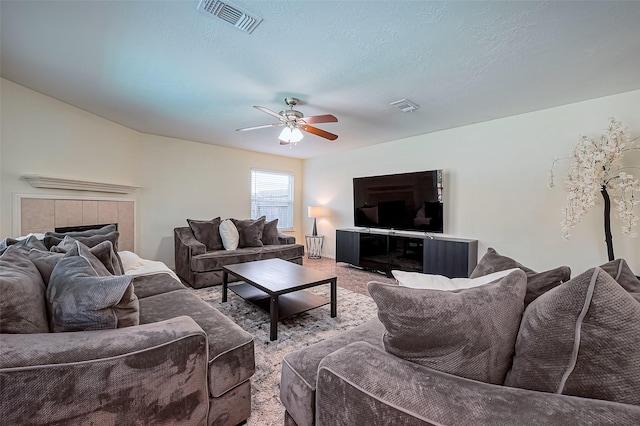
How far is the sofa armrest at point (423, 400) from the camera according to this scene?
61 cm

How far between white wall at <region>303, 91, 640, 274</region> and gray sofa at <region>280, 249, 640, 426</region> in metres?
2.65

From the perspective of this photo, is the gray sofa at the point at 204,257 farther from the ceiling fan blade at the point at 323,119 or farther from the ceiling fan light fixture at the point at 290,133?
the ceiling fan blade at the point at 323,119

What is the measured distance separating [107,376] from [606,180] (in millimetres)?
4122

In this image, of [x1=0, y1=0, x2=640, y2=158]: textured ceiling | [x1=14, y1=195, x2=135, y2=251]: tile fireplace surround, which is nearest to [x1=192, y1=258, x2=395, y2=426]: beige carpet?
[x1=14, y1=195, x2=135, y2=251]: tile fireplace surround

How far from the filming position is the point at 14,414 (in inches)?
30.8

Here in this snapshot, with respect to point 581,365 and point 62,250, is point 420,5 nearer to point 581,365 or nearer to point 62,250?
point 581,365

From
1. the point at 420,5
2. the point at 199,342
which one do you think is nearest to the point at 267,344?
the point at 199,342

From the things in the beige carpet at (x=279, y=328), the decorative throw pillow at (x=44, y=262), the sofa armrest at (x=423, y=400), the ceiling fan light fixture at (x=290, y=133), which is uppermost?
the ceiling fan light fixture at (x=290, y=133)

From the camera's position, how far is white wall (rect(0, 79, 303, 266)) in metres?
2.58

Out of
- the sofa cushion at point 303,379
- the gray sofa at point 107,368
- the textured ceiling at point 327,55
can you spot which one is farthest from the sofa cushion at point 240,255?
the sofa cushion at point 303,379

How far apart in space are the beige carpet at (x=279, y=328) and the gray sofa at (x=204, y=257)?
0.19 meters

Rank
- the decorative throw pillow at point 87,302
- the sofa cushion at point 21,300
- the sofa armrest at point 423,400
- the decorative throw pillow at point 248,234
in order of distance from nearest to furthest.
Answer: the sofa armrest at point 423,400 → the sofa cushion at point 21,300 → the decorative throw pillow at point 87,302 → the decorative throw pillow at point 248,234

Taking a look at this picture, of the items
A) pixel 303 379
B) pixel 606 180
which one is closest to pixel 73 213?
pixel 303 379

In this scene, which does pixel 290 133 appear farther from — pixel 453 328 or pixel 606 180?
pixel 606 180
